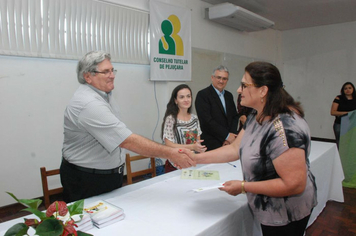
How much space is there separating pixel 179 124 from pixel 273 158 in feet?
4.63

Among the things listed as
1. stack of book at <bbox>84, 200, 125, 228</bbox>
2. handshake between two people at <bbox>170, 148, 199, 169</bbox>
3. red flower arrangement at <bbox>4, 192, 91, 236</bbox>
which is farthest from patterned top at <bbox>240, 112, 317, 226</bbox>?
red flower arrangement at <bbox>4, 192, 91, 236</bbox>

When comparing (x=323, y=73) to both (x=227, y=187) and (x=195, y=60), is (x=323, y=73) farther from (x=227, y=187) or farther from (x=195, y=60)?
(x=227, y=187)

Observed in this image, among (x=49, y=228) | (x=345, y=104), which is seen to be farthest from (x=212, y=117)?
(x=345, y=104)

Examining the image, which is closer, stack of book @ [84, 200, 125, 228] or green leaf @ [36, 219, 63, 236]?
green leaf @ [36, 219, 63, 236]

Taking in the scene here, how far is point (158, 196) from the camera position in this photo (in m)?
1.57

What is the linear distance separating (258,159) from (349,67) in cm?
690

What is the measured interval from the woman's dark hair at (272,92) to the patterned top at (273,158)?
1.4 inches

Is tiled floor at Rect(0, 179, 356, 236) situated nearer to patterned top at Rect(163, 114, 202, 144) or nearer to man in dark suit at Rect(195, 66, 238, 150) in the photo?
man in dark suit at Rect(195, 66, 238, 150)

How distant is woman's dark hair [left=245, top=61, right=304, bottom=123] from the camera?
1216mm

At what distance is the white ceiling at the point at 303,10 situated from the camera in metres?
5.01

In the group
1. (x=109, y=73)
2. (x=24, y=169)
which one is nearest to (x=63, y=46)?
(x=24, y=169)

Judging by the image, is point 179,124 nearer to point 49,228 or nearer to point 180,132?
point 180,132

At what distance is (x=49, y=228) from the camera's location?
2.31 feet

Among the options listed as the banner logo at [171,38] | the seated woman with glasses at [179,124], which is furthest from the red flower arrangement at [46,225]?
the banner logo at [171,38]
